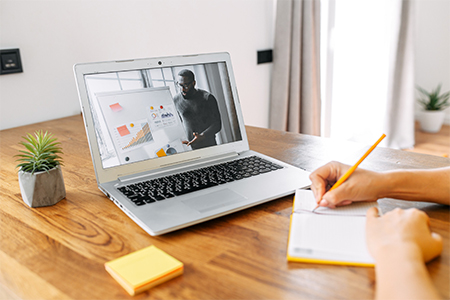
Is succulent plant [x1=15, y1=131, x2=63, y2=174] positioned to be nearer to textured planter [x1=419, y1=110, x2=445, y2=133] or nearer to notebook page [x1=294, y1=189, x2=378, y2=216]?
notebook page [x1=294, y1=189, x2=378, y2=216]

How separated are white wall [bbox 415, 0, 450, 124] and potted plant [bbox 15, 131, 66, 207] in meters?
4.05

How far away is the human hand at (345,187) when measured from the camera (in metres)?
0.66

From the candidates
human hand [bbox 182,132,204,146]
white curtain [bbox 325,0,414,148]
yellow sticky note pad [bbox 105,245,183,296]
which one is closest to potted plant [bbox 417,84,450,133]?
white curtain [bbox 325,0,414,148]

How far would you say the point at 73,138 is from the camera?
1265 mm

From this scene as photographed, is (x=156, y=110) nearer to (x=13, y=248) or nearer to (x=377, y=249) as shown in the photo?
(x=13, y=248)

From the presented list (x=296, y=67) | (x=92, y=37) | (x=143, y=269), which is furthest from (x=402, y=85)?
(x=143, y=269)

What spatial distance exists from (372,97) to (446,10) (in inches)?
55.4

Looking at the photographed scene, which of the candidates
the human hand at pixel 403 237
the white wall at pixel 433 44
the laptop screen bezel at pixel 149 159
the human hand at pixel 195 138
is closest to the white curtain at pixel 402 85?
the white wall at pixel 433 44

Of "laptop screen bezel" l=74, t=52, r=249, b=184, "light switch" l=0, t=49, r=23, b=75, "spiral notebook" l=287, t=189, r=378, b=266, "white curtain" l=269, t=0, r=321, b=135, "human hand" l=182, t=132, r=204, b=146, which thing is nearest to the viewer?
"spiral notebook" l=287, t=189, r=378, b=266

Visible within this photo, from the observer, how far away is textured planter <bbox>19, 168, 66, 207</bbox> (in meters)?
0.73

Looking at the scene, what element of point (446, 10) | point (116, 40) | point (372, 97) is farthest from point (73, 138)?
point (446, 10)

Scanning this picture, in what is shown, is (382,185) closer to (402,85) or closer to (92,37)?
(92,37)

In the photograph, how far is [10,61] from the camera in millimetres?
1415

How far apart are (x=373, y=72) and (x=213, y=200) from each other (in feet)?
9.02
